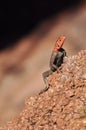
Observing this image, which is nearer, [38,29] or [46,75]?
[38,29]

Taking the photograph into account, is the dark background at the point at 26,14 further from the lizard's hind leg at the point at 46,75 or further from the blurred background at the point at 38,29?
the lizard's hind leg at the point at 46,75

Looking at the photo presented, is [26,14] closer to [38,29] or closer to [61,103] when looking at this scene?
[38,29]

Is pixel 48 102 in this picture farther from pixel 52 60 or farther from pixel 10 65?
pixel 10 65

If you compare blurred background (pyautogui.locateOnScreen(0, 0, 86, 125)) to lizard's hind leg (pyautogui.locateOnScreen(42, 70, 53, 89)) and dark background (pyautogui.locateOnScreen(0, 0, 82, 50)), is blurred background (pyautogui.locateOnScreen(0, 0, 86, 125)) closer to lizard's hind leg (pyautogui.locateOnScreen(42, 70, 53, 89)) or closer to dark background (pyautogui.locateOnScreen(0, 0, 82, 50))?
dark background (pyautogui.locateOnScreen(0, 0, 82, 50))

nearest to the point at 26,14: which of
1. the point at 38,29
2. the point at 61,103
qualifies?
the point at 38,29

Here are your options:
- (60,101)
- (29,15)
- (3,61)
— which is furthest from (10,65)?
(60,101)
